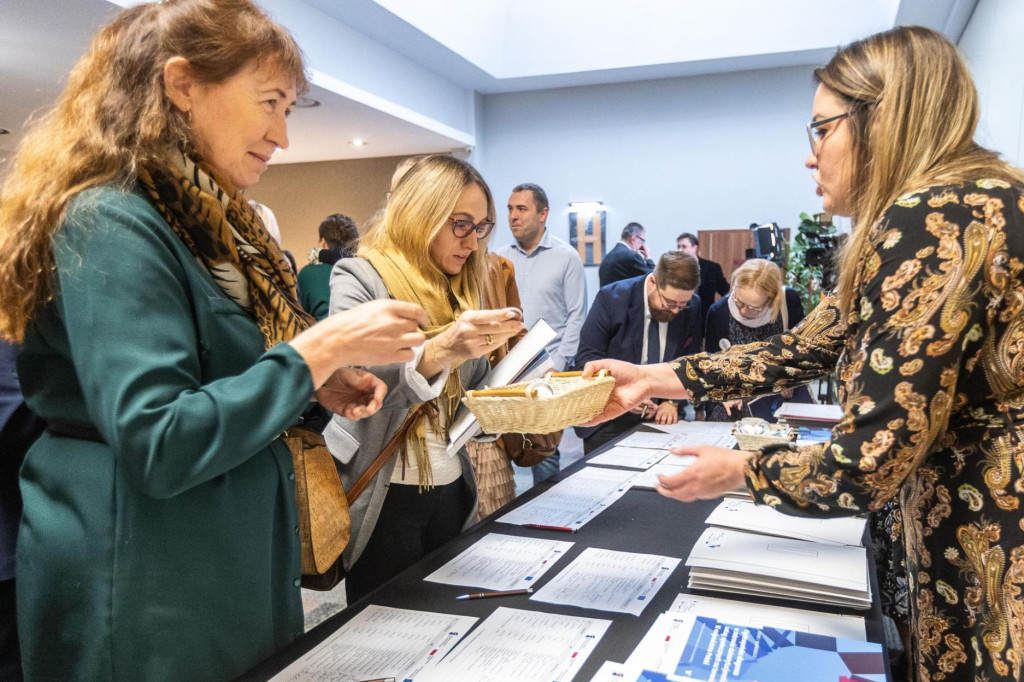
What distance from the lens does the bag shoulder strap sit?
68.9 inches

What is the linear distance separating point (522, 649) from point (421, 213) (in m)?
1.24

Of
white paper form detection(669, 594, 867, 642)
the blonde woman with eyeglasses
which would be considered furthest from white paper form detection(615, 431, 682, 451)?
white paper form detection(669, 594, 867, 642)

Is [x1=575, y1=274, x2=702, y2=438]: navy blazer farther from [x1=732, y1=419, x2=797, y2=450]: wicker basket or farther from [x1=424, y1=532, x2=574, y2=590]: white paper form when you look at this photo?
[x1=424, y1=532, x2=574, y2=590]: white paper form

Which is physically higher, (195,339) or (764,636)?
(195,339)

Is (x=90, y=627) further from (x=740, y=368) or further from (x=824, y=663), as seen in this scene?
(x=740, y=368)

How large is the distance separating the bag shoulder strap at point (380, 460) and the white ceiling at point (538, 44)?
483 centimetres

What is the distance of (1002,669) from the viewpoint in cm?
110

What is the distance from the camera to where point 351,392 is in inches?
56.3

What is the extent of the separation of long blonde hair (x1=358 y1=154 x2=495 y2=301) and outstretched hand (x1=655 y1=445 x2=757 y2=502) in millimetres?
1024

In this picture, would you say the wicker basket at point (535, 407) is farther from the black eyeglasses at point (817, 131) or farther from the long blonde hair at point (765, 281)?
the long blonde hair at point (765, 281)

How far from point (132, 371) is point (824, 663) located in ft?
3.56

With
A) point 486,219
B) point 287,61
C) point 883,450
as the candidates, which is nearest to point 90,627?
point 287,61

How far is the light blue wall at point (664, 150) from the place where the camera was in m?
8.52

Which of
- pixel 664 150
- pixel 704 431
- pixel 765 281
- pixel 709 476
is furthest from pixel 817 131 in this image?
pixel 664 150
